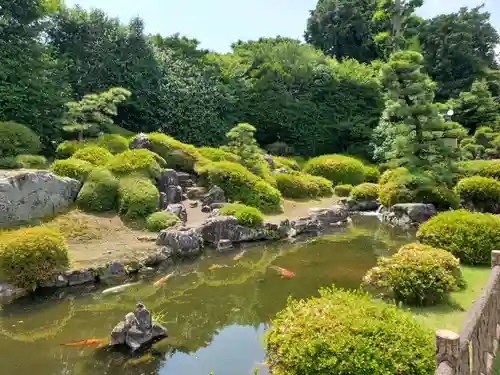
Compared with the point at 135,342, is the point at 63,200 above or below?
above

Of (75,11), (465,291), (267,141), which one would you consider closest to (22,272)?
(465,291)

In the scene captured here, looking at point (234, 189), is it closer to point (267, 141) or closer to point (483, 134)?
point (267, 141)

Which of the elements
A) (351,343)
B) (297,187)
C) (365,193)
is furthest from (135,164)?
(351,343)

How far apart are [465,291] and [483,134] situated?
20426mm

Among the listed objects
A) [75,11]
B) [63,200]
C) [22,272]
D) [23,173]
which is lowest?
[22,272]

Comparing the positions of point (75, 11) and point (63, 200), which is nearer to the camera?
point (63, 200)

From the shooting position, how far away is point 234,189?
16.2 meters

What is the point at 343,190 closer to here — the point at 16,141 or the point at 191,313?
the point at 191,313

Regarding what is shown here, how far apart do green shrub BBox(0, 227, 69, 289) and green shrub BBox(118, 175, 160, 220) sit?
3.74m

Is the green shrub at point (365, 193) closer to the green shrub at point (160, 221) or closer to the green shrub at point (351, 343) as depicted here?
the green shrub at point (160, 221)

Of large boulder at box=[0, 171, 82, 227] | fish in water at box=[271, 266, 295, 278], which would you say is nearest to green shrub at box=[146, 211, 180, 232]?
large boulder at box=[0, 171, 82, 227]

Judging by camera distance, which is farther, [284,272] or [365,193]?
[365,193]

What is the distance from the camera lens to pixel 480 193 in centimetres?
1563

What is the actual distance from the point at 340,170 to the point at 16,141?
15111 millimetres
